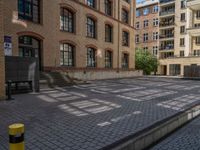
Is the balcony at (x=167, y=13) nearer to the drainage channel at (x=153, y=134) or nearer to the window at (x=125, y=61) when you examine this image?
the window at (x=125, y=61)

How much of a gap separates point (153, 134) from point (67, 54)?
17296 millimetres

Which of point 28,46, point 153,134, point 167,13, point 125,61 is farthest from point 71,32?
point 167,13

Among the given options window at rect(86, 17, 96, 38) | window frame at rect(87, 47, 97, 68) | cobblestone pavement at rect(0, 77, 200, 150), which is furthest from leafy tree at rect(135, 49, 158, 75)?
cobblestone pavement at rect(0, 77, 200, 150)

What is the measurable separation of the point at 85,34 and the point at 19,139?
21.5 meters

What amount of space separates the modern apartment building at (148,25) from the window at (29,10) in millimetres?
40168

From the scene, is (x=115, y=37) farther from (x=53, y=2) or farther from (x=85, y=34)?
(x=53, y=2)

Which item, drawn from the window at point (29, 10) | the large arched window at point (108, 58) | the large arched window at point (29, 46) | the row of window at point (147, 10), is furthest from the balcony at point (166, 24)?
the large arched window at point (29, 46)

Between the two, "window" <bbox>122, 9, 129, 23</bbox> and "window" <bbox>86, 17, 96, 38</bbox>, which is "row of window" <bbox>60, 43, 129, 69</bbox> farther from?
"window" <bbox>122, 9, 129, 23</bbox>

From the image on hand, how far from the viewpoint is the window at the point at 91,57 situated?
965 inches

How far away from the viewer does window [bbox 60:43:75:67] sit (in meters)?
20.8

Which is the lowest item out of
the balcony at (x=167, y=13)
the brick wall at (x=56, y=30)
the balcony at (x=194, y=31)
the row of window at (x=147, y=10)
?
the brick wall at (x=56, y=30)

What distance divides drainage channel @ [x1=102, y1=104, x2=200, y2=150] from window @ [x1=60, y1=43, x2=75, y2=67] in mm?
15336

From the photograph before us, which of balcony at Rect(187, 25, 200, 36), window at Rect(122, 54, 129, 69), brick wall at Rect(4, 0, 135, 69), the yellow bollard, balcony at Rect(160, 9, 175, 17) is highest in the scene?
balcony at Rect(160, 9, 175, 17)

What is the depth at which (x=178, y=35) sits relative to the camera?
48.1 m
